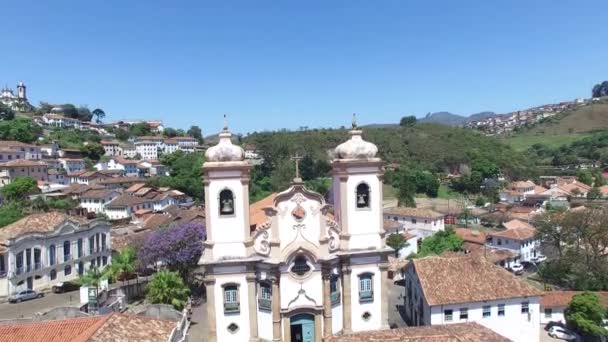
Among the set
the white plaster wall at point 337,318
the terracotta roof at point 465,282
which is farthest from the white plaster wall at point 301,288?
the terracotta roof at point 465,282

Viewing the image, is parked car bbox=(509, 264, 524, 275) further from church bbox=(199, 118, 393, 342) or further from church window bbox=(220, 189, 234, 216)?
church window bbox=(220, 189, 234, 216)

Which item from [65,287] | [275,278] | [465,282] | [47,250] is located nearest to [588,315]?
[465,282]

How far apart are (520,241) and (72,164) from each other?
221ft

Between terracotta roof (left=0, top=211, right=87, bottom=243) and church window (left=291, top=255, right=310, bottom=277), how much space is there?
68.1ft

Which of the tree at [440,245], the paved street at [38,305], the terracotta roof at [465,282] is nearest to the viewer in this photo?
the terracotta roof at [465,282]

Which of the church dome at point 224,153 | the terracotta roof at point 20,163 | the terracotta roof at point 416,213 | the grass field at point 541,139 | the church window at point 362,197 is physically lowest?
the terracotta roof at point 416,213

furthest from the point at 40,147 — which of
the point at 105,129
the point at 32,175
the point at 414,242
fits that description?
the point at 414,242

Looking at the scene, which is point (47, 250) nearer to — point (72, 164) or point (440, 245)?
point (440, 245)

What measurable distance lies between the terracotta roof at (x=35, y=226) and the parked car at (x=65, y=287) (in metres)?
3.78

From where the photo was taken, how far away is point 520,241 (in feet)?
145

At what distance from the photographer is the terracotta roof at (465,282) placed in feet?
76.2

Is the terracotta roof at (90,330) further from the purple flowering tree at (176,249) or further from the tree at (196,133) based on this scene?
the tree at (196,133)

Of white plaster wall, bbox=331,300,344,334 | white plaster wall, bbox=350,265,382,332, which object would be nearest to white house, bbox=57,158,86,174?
white plaster wall, bbox=331,300,344,334

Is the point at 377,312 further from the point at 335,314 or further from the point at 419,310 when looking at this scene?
the point at 419,310
